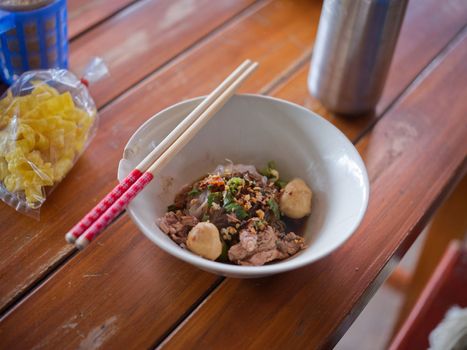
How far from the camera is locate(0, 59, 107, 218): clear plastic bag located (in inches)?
33.6

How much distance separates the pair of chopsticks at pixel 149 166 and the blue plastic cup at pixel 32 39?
1.06 ft

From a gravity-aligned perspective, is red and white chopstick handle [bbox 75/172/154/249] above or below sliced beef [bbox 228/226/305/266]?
above

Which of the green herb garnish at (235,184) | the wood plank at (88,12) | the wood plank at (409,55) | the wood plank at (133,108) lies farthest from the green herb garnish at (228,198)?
the wood plank at (88,12)

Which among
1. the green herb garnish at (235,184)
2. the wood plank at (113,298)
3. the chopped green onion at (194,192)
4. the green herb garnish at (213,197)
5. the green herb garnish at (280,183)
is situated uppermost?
the green herb garnish at (235,184)

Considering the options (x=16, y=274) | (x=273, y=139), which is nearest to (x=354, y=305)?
(x=273, y=139)

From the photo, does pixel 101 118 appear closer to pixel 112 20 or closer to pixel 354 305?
pixel 112 20

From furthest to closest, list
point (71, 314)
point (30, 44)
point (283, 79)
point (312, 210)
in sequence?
point (283, 79) → point (30, 44) → point (312, 210) → point (71, 314)

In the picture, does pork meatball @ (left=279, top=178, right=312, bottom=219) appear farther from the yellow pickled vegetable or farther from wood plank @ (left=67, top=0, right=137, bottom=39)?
wood plank @ (left=67, top=0, right=137, bottom=39)

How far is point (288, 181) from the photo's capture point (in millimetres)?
898

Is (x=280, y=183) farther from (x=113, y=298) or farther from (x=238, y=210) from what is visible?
(x=113, y=298)

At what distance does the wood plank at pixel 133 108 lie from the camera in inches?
32.0

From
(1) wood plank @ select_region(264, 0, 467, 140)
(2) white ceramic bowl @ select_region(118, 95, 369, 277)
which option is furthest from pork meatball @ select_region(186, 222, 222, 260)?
(1) wood plank @ select_region(264, 0, 467, 140)

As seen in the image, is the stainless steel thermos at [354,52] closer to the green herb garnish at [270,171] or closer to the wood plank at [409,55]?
the wood plank at [409,55]

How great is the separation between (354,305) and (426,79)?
0.56 meters
